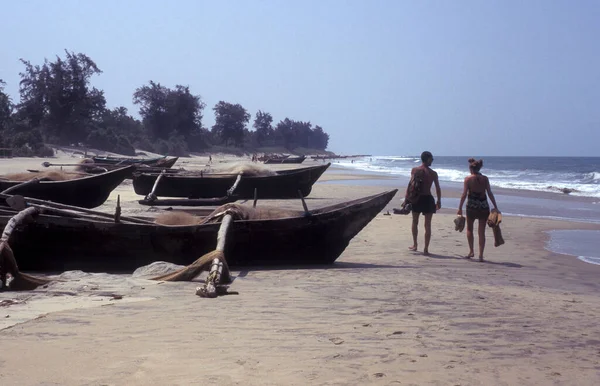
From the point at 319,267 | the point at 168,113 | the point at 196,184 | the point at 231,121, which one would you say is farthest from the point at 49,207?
the point at 231,121

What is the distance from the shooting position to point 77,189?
39.7 ft

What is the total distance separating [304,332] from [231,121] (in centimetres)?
9290

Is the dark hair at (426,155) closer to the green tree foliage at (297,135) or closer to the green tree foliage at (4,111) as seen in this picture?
the green tree foliage at (4,111)

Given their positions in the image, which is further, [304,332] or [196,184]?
[196,184]

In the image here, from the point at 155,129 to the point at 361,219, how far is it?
76.4 metres

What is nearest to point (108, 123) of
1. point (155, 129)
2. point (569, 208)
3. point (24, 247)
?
point (155, 129)

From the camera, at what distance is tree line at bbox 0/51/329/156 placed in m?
50.8

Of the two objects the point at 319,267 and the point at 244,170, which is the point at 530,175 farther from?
the point at 319,267

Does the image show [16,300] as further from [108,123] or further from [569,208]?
[108,123]

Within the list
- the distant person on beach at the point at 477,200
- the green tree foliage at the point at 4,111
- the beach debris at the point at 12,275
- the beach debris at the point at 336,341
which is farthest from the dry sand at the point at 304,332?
the green tree foliage at the point at 4,111

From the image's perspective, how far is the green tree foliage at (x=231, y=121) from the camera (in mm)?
95875

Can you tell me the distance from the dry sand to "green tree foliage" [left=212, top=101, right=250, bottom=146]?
8987 centimetres

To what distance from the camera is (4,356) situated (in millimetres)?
3648

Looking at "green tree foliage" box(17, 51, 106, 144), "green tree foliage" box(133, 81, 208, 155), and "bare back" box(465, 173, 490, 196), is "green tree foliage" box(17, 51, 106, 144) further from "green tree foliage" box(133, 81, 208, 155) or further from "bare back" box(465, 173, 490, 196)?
"bare back" box(465, 173, 490, 196)
